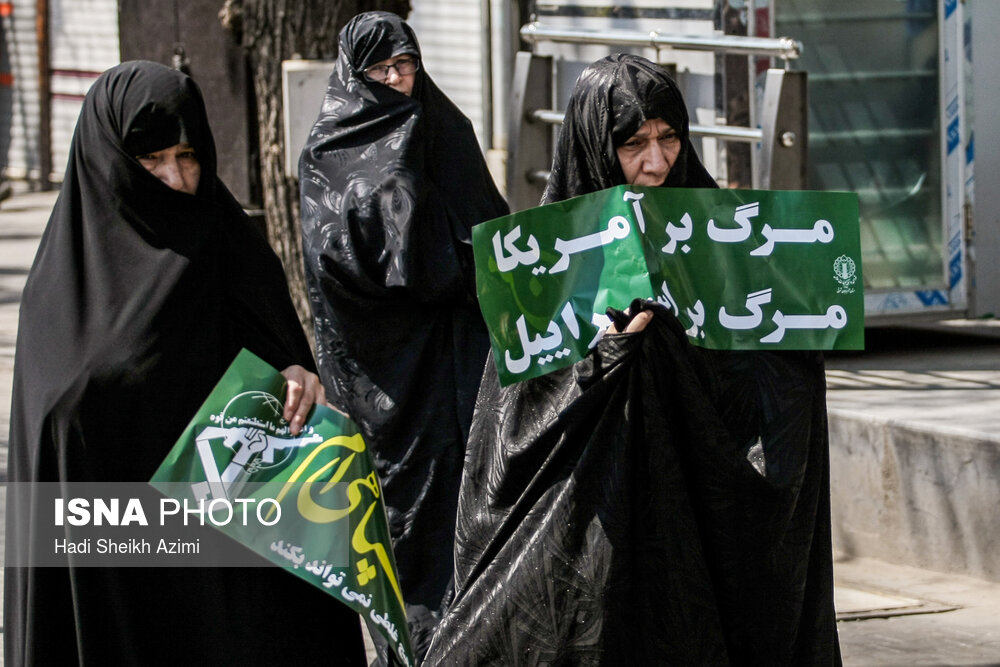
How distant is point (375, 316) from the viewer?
465 cm

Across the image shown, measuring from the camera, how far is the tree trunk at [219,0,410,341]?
641 centimetres

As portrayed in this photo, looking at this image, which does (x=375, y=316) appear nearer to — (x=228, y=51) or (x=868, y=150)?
(x=868, y=150)

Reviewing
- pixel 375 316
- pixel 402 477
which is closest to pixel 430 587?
pixel 402 477

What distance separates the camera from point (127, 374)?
296 centimetres

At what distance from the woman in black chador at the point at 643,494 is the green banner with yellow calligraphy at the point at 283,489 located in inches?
6.8

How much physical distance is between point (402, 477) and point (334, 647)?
141 centimetres

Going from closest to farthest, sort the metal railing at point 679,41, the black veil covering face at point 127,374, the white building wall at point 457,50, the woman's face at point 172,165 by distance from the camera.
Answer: the black veil covering face at point 127,374
the woman's face at point 172,165
the metal railing at point 679,41
the white building wall at point 457,50

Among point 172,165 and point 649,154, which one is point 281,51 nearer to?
point 172,165

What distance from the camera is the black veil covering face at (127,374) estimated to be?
9.71ft

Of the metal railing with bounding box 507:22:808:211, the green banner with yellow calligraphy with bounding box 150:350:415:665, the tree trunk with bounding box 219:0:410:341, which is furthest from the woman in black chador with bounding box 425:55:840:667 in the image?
the tree trunk with bounding box 219:0:410:341

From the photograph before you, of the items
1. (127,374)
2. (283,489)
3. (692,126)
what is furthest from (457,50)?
(283,489)

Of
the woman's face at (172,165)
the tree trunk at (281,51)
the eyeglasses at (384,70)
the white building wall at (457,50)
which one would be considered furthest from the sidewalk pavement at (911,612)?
the white building wall at (457,50)

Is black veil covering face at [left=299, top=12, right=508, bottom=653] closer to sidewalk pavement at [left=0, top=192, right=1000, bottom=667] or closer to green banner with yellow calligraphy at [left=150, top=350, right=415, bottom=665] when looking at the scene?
sidewalk pavement at [left=0, top=192, right=1000, bottom=667]

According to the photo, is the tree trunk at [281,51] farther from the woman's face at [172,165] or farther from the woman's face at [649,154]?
the woman's face at [649,154]
